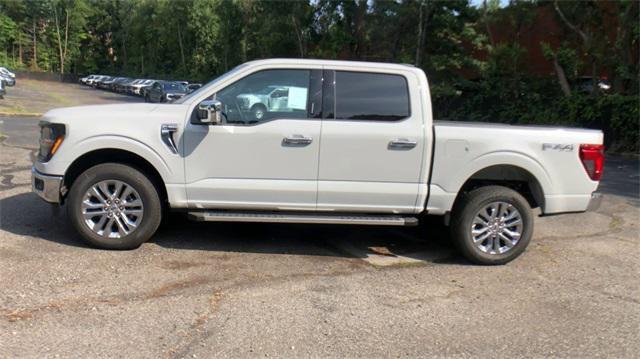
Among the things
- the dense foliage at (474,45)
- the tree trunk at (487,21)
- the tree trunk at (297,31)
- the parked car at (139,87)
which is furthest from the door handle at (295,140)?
the parked car at (139,87)

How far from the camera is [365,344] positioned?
380 centimetres

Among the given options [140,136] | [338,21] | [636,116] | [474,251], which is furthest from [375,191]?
[338,21]

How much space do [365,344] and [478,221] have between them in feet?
7.96

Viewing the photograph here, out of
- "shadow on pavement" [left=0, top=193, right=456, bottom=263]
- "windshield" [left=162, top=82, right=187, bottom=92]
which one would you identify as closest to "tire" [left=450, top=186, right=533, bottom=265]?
"shadow on pavement" [left=0, top=193, right=456, bottom=263]

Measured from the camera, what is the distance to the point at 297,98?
5.48 meters

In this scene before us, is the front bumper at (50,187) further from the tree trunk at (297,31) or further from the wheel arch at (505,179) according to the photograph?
the tree trunk at (297,31)

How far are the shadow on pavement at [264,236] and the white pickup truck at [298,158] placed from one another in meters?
0.51

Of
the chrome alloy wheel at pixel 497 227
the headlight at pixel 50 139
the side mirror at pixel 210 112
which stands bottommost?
the chrome alloy wheel at pixel 497 227

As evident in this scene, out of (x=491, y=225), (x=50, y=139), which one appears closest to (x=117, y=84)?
(x=50, y=139)

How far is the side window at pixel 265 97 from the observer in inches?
213

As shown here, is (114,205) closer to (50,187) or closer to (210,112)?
(50,187)

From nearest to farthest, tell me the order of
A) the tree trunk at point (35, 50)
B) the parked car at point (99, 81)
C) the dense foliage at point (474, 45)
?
the dense foliage at point (474, 45) → the parked car at point (99, 81) → the tree trunk at point (35, 50)

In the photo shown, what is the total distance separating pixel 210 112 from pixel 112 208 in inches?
55.4

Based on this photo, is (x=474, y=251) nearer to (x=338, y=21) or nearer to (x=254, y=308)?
(x=254, y=308)
